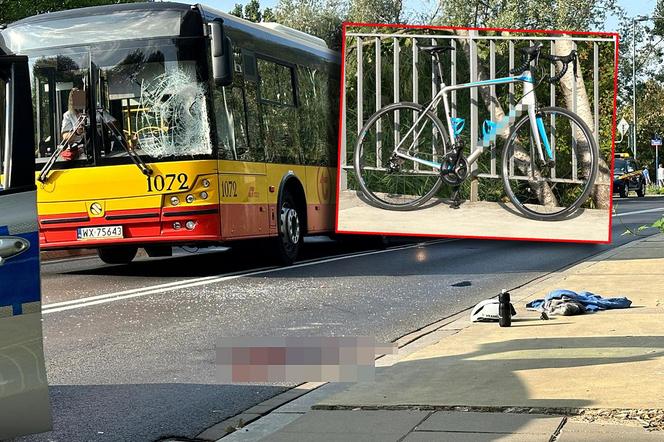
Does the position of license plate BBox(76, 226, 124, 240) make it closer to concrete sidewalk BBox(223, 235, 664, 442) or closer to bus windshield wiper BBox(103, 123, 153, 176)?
bus windshield wiper BBox(103, 123, 153, 176)

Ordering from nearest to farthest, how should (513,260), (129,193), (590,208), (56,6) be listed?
1. (590,208)
2. (129,193)
3. (513,260)
4. (56,6)

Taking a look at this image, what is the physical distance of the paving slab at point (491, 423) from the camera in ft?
19.1

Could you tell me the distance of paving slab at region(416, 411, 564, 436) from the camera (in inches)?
229

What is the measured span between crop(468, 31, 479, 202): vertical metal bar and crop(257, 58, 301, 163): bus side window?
11365 millimetres

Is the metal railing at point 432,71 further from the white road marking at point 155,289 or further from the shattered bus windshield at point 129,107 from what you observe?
the shattered bus windshield at point 129,107

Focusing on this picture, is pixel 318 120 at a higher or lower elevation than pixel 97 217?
higher

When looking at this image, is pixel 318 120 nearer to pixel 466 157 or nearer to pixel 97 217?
pixel 97 217

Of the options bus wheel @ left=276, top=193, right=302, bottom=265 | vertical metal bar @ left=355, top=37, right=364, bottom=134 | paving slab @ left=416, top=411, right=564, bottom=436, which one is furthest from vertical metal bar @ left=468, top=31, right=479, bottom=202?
bus wheel @ left=276, top=193, right=302, bottom=265

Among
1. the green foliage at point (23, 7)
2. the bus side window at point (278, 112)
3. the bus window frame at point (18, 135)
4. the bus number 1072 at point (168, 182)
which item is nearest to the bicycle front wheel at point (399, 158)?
the bus window frame at point (18, 135)

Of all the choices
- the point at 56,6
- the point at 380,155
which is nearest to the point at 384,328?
the point at 380,155

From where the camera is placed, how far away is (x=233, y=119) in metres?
16.0

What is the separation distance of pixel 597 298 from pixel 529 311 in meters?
0.78

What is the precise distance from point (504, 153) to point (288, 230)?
12096mm

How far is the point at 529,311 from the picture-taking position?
1117 centimetres
